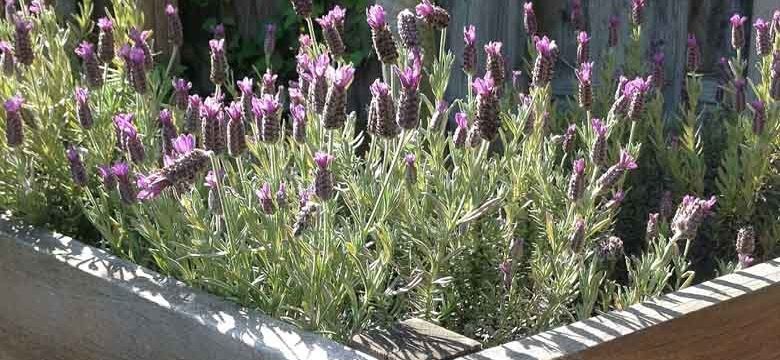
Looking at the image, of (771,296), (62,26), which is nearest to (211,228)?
(771,296)

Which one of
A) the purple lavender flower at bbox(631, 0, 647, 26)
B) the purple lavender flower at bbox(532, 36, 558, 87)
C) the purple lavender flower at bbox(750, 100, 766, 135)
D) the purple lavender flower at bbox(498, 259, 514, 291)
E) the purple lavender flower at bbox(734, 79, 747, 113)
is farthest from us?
the purple lavender flower at bbox(631, 0, 647, 26)

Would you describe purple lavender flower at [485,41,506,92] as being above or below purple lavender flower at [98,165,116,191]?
above

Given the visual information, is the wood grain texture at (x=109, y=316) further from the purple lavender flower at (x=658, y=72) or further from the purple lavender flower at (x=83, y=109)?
the purple lavender flower at (x=658, y=72)

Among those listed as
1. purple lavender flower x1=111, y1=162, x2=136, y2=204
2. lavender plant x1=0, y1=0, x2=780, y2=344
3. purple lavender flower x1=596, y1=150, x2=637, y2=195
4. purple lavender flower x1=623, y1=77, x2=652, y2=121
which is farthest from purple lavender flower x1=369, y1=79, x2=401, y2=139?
purple lavender flower x1=623, y1=77, x2=652, y2=121

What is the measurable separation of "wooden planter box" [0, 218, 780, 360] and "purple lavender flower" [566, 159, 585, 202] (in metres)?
0.25

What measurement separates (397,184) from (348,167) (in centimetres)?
30

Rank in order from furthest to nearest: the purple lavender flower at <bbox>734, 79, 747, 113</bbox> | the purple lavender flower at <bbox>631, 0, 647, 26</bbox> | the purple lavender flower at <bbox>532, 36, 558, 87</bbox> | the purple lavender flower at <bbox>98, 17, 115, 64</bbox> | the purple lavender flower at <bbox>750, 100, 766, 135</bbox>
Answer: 1. the purple lavender flower at <bbox>631, 0, 647, 26</bbox>
2. the purple lavender flower at <bbox>734, 79, 747, 113</bbox>
3. the purple lavender flower at <bbox>98, 17, 115, 64</bbox>
4. the purple lavender flower at <bbox>750, 100, 766, 135</bbox>
5. the purple lavender flower at <bbox>532, 36, 558, 87</bbox>

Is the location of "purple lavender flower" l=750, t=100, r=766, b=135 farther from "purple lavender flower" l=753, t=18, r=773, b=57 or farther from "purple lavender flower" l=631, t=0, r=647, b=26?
"purple lavender flower" l=631, t=0, r=647, b=26

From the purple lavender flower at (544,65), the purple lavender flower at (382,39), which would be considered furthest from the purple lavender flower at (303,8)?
the purple lavender flower at (544,65)

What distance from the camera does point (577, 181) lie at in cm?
245

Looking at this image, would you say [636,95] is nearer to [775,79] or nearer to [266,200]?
[775,79]

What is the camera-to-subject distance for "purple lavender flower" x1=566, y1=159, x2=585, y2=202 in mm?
2424

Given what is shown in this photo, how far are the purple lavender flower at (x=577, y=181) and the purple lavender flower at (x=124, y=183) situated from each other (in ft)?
3.04

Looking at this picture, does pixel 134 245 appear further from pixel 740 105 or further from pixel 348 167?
pixel 740 105
